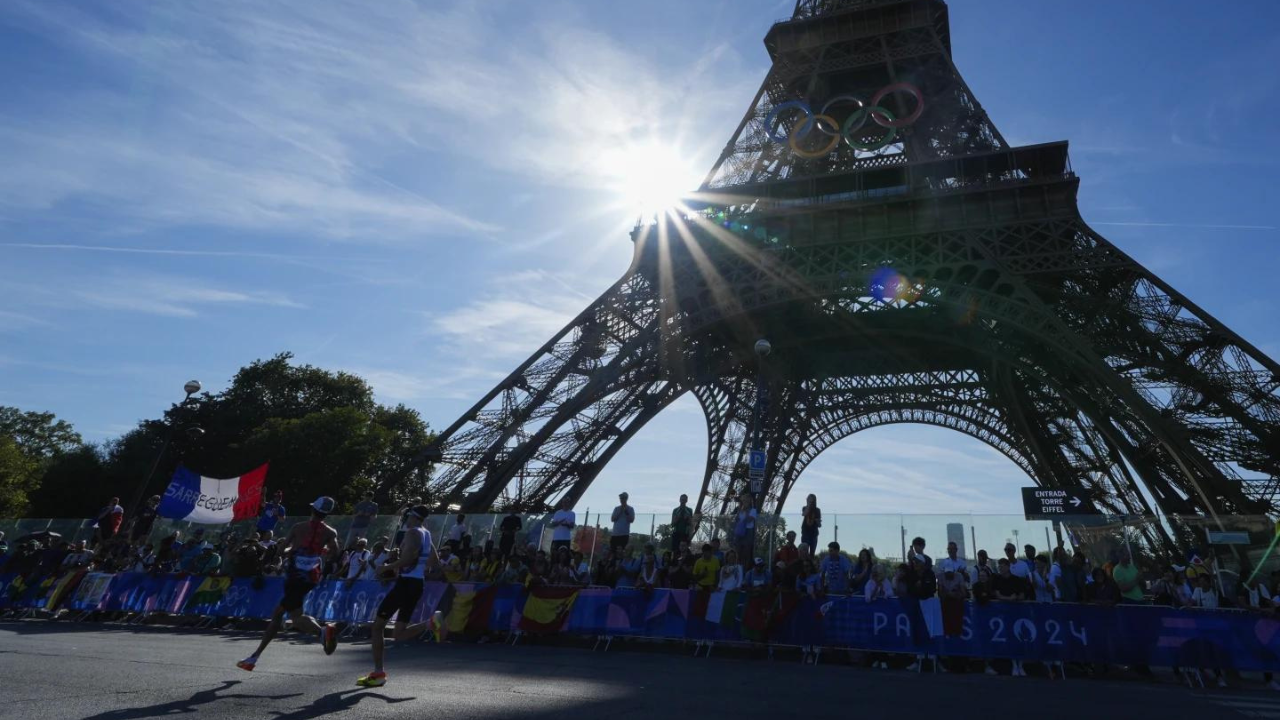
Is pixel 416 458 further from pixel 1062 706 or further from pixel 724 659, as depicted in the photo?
pixel 1062 706

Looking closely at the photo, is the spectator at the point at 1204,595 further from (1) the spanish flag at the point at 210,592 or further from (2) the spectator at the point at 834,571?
(1) the spanish flag at the point at 210,592

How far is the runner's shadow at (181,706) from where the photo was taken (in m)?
4.90

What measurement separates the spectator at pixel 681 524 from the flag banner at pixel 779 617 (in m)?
3.46

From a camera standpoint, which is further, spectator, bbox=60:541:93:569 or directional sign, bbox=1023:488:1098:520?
directional sign, bbox=1023:488:1098:520

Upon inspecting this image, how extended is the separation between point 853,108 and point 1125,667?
28.6 meters

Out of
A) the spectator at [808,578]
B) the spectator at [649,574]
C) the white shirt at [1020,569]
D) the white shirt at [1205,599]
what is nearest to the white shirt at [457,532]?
the spectator at [649,574]

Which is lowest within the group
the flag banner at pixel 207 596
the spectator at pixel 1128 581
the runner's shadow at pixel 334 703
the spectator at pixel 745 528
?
the runner's shadow at pixel 334 703

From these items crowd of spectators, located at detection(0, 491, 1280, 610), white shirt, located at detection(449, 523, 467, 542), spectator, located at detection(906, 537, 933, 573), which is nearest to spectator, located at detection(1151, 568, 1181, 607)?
crowd of spectators, located at detection(0, 491, 1280, 610)

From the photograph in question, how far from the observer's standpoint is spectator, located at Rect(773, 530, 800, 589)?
40.6 feet

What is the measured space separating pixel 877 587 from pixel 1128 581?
184 inches

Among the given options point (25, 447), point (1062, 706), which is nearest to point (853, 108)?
point (1062, 706)

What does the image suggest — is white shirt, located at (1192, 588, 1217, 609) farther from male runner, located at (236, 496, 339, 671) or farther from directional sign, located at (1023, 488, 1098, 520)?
directional sign, located at (1023, 488, 1098, 520)

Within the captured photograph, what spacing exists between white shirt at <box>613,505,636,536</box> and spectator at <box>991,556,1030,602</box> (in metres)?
6.92

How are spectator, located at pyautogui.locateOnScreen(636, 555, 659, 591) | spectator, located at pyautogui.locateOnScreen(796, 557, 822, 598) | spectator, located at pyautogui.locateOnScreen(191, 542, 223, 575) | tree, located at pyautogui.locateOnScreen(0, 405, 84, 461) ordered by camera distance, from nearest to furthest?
spectator, located at pyautogui.locateOnScreen(796, 557, 822, 598)
spectator, located at pyautogui.locateOnScreen(636, 555, 659, 591)
spectator, located at pyautogui.locateOnScreen(191, 542, 223, 575)
tree, located at pyautogui.locateOnScreen(0, 405, 84, 461)
